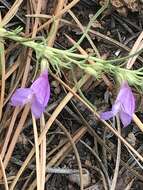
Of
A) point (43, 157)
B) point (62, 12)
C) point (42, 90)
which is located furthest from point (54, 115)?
point (62, 12)

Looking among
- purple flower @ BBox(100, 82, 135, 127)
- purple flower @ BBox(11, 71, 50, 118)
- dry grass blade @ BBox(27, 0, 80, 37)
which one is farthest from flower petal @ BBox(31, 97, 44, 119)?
dry grass blade @ BBox(27, 0, 80, 37)

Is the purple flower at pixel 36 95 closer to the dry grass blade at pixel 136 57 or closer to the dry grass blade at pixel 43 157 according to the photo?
the dry grass blade at pixel 43 157

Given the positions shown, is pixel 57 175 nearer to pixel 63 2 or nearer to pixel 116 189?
pixel 116 189

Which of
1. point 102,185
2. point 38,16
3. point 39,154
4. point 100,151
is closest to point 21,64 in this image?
point 38,16

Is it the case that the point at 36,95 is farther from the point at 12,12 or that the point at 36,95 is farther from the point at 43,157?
the point at 12,12

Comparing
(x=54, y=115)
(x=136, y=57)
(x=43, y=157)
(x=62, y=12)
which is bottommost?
(x=43, y=157)

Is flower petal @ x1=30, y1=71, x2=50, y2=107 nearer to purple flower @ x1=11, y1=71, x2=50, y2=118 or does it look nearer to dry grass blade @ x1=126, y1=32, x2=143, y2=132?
purple flower @ x1=11, y1=71, x2=50, y2=118

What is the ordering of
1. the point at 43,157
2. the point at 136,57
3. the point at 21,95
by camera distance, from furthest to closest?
1. the point at 136,57
2. the point at 43,157
3. the point at 21,95

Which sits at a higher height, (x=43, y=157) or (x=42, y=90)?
(x=42, y=90)
